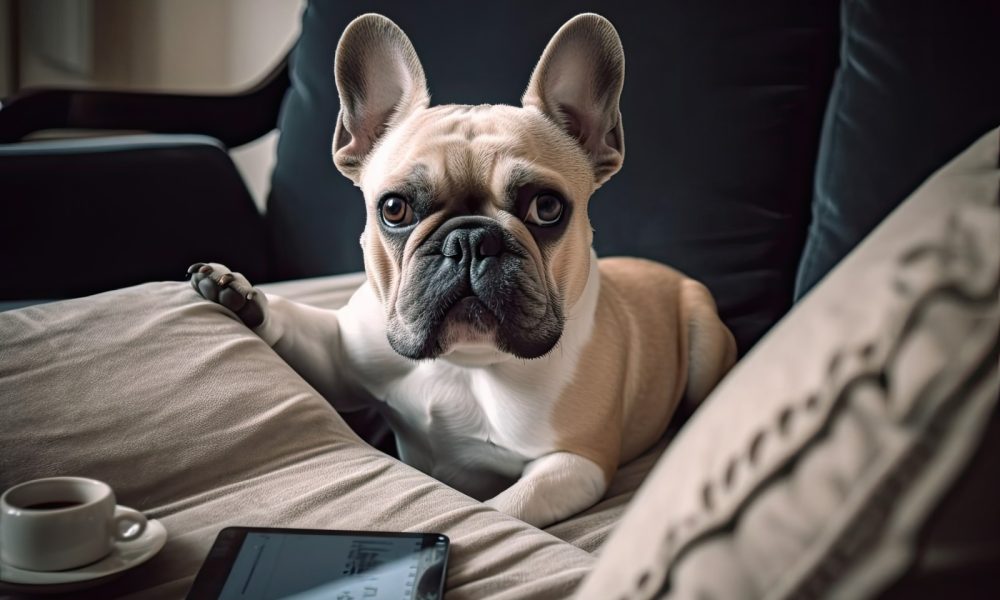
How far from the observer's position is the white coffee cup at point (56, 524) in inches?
25.9

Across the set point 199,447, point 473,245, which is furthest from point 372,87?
point 199,447

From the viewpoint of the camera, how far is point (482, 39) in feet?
4.96

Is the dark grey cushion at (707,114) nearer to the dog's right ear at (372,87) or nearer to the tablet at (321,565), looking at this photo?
the dog's right ear at (372,87)

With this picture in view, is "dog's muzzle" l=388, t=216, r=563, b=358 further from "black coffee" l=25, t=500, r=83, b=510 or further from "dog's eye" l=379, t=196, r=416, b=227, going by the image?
"black coffee" l=25, t=500, r=83, b=510

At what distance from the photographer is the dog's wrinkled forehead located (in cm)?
101

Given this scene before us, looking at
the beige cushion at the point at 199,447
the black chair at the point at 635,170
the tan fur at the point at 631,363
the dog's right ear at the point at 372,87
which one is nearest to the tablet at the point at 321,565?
the beige cushion at the point at 199,447

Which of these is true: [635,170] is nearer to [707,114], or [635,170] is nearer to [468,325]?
[707,114]

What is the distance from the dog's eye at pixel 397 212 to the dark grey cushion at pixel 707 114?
1.60 ft

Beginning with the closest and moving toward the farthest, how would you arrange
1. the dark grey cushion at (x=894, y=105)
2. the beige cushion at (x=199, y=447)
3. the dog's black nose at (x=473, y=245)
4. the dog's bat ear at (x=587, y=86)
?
the beige cushion at (x=199, y=447), the dog's black nose at (x=473, y=245), the dog's bat ear at (x=587, y=86), the dark grey cushion at (x=894, y=105)

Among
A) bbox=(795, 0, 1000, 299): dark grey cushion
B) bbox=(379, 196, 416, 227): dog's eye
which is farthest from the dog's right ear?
bbox=(795, 0, 1000, 299): dark grey cushion

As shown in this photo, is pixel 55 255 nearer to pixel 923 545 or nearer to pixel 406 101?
A: pixel 406 101

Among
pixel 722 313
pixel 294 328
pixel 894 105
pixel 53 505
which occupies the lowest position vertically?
pixel 722 313

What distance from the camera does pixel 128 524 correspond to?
2.48 feet

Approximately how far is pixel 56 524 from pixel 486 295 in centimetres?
46
